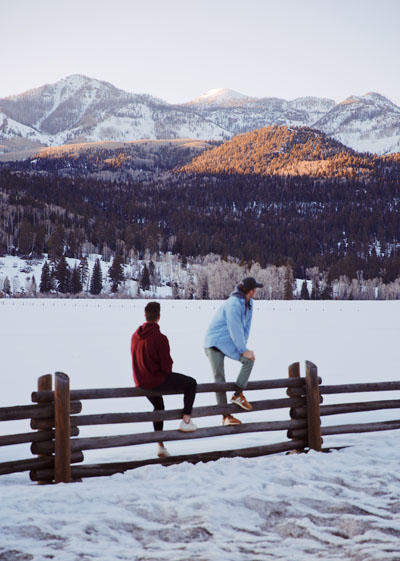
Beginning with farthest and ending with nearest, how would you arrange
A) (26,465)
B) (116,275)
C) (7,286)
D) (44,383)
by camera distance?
(116,275), (7,286), (44,383), (26,465)

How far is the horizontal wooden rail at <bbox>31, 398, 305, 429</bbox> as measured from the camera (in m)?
6.36

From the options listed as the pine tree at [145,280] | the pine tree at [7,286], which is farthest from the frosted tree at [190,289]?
the pine tree at [7,286]

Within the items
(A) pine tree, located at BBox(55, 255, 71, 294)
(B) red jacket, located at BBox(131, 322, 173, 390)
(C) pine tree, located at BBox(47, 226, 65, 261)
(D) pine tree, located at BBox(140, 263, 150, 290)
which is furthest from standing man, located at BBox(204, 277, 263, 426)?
(C) pine tree, located at BBox(47, 226, 65, 261)

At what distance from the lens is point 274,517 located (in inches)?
201

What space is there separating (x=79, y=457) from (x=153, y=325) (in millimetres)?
1677

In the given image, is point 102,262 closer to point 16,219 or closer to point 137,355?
point 16,219

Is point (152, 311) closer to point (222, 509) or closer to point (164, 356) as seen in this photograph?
point (164, 356)

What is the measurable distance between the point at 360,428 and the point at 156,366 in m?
3.20

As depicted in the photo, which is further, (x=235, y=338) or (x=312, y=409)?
(x=312, y=409)

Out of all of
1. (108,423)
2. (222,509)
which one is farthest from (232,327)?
(222,509)

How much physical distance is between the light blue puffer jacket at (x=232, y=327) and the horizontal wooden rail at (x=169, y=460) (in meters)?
1.18

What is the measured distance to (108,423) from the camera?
645 cm

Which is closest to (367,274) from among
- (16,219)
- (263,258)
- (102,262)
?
(263,258)

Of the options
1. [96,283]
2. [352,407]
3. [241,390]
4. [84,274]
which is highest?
[84,274]
